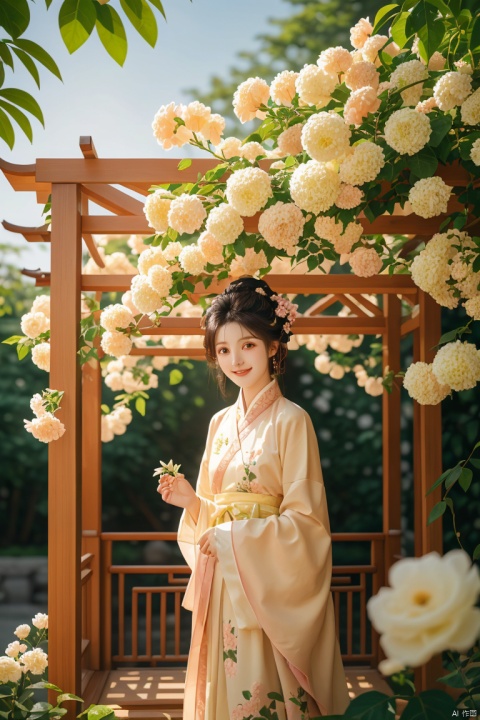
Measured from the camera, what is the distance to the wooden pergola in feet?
8.77

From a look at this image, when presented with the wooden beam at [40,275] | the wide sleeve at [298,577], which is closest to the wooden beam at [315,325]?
the wooden beam at [40,275]

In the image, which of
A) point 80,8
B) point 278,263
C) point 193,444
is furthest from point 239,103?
point 193,444

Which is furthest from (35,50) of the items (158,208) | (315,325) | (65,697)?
(315,325)

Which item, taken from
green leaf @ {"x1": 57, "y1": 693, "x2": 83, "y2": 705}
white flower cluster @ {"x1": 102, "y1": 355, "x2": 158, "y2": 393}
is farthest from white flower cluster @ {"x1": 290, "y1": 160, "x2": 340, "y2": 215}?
white flower cluster @ {"x1": 102, "y1": 355, "x2": 158, "y2": 393}

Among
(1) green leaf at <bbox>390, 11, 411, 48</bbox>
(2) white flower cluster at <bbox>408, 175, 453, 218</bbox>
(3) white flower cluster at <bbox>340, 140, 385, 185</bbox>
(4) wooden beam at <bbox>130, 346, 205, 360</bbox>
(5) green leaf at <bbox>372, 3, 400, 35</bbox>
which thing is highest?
(5) green leaf at <bbox>372, 3, 400, 35</bbox>

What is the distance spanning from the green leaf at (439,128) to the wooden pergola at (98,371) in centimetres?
23

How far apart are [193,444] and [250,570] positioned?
227 inches

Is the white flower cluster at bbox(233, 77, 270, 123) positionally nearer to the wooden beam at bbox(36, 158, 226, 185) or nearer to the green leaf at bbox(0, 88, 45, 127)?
the wooden beam at bbox(36, 158, 226, 185)

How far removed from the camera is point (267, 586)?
2451mm

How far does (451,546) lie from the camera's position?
14.6 feet

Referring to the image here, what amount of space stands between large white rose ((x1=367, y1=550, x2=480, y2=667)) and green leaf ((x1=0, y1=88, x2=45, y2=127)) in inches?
49.2

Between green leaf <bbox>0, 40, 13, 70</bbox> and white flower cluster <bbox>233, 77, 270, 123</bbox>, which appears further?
white flower cluster <bbox>233, 77, 270, 123</bbox>

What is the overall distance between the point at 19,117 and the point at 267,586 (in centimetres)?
157

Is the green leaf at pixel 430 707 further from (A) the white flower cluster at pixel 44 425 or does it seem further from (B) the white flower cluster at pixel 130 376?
(B) the white flower cluster at pixel 130 376
